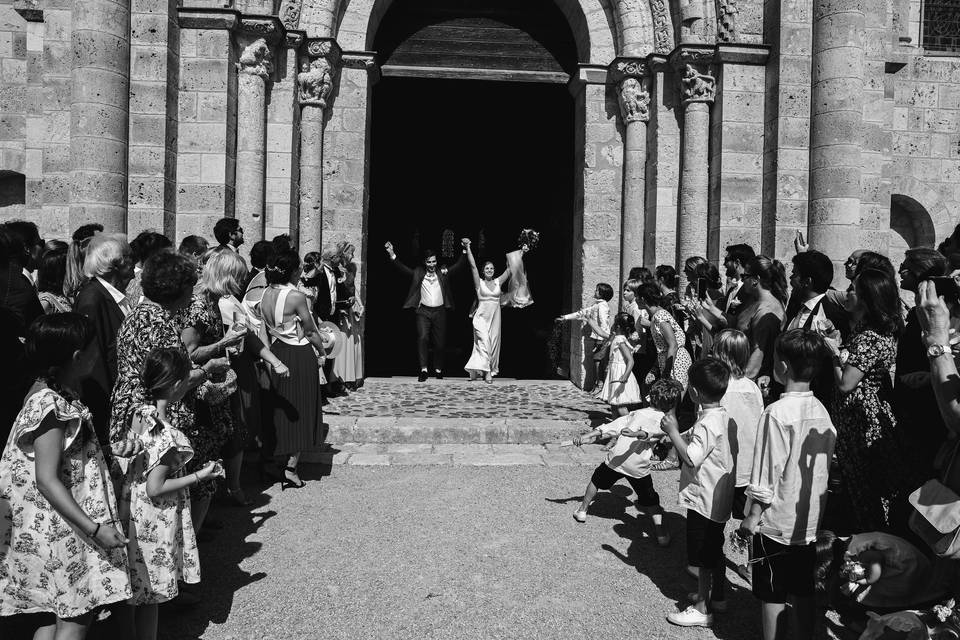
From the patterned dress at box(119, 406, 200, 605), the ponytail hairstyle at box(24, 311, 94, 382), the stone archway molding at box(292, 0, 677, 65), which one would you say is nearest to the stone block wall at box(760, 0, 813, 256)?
the stone archway molding at box(292, 0, 677, 65)

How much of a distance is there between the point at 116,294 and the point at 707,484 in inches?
123

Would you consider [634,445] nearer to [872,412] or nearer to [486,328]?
[872,412]

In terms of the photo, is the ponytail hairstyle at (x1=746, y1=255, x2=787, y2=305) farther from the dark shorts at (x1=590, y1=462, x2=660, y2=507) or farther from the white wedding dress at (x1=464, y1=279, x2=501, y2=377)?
the white wedding dress at (x1=464, y1=279, x2=501, y2=377)

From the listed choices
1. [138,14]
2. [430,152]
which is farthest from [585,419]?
[430,152]

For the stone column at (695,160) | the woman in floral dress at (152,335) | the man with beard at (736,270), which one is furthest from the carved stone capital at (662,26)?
the woman in floral dress at (152,335)

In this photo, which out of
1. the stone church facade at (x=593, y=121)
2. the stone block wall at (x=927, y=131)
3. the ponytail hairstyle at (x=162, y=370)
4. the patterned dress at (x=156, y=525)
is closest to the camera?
the patterned dress at (x=156, y=525)

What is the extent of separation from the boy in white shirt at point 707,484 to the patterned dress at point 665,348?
2.63m

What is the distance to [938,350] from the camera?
2574mm

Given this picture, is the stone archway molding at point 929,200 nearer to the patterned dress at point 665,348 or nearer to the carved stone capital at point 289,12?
the patterned dress at point 665,348

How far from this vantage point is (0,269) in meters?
3.39

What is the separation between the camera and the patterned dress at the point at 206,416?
4012 mm

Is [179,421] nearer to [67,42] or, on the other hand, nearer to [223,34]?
[223,34]

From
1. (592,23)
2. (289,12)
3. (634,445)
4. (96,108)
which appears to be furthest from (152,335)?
(592,23)

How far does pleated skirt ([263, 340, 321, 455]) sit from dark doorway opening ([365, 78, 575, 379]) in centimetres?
822
